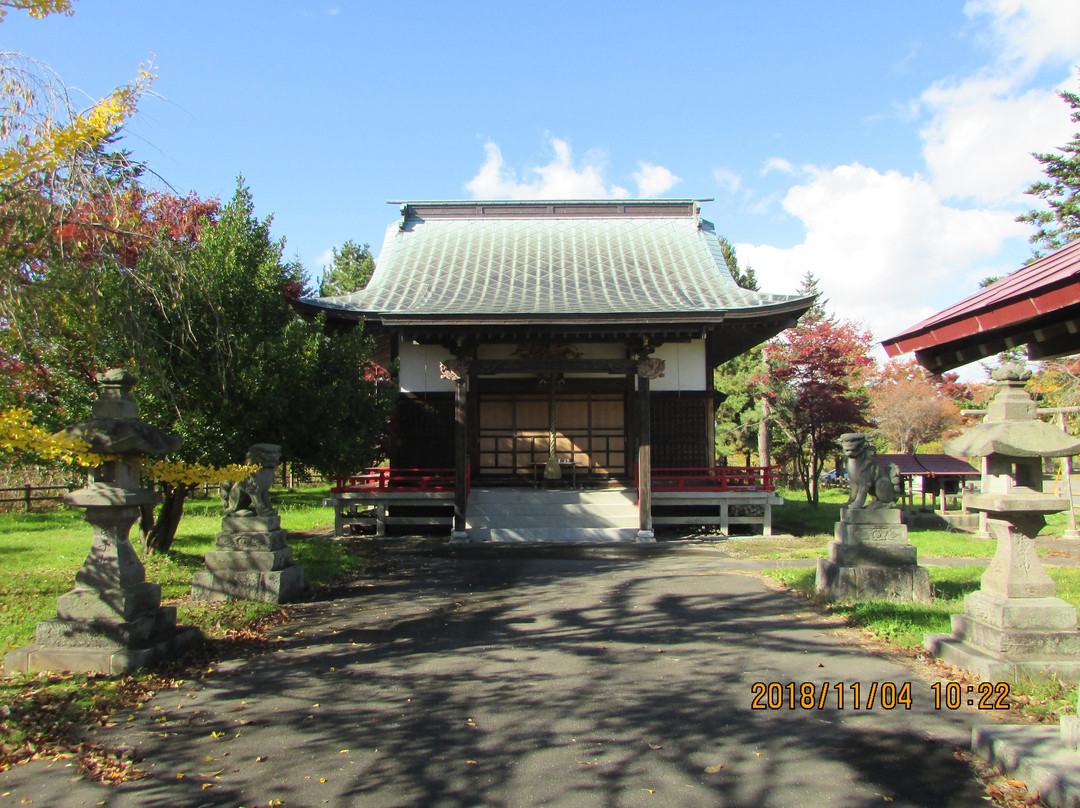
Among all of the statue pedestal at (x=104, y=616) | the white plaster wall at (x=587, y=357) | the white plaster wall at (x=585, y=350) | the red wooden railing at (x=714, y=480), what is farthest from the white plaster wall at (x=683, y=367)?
the statue pedestal at (x=104, y=616)

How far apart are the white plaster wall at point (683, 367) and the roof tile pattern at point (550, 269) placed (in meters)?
1.30

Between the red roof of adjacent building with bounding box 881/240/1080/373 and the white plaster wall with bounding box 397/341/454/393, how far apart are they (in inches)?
444

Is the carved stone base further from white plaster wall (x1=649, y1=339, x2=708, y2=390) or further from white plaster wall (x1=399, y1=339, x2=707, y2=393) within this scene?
white plaster wall (x1=649, y1=339, x2=708, y2=390)

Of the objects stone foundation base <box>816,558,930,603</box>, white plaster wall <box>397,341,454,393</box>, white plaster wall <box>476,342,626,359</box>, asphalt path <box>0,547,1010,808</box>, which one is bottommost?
asphalt path <box>0,547,1010,808</box>

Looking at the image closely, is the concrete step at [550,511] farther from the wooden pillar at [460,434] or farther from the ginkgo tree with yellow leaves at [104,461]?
the ginkgo tree with yellow leaves at [104,461]

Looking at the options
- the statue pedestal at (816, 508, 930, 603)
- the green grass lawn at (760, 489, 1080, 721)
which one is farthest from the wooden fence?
the statue pedestal at (816, 508, 930, 603)

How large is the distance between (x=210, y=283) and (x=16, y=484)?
16.0 metres

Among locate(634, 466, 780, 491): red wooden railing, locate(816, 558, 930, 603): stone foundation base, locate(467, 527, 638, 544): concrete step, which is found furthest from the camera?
locate(634, 466, 780, 491): red wooden railing

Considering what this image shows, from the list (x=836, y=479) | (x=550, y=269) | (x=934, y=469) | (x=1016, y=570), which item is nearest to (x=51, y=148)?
(x=1016, y=570)

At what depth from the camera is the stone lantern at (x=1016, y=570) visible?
16.3 feet

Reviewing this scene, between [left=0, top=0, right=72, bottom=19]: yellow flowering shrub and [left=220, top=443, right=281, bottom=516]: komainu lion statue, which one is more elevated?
[left=0, top=0, right=72, bottom=19]: yellow flowering shrub

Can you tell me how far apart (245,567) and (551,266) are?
10.7 metres

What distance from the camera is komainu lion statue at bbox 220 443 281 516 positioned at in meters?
7.70

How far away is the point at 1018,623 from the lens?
505cm
